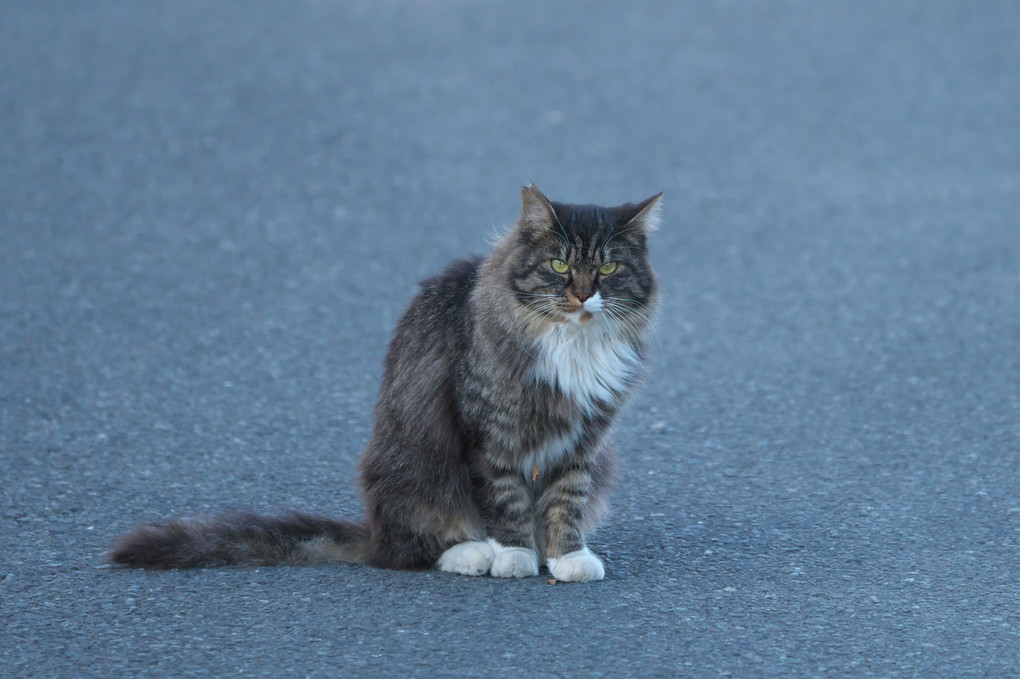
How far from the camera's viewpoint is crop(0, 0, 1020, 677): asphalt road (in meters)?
3.55

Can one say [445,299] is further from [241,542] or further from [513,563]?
[241,542]

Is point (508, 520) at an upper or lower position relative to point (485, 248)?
lower

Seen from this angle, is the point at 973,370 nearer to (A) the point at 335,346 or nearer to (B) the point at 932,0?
(A) the point at 335,346

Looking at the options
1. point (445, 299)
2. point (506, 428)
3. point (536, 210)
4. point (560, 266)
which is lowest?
point (506, 428)

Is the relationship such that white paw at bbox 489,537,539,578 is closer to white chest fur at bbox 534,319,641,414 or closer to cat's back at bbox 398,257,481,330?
white chest fur at bbox 534,319,641,414

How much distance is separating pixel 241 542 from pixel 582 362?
4.07 feet

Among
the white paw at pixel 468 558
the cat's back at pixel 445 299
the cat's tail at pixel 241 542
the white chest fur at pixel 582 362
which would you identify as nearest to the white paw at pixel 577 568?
the white paw at pixel 468 558

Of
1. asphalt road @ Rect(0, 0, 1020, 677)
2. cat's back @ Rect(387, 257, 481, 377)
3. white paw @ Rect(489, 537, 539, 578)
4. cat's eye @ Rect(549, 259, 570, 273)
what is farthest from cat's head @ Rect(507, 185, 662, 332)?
asphalt road @ Rect(0, 0, 1020, 677)

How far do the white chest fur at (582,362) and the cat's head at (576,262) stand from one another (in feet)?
0.16

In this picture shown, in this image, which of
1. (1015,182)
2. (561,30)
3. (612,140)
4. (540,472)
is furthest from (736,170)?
(540,472)

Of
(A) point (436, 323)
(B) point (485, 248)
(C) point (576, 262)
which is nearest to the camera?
(C) point (576, 262)

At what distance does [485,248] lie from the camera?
24.4 feet

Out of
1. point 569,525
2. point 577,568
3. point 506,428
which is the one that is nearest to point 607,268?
point 506,428

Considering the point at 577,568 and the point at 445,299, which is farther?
the point at 445,299
